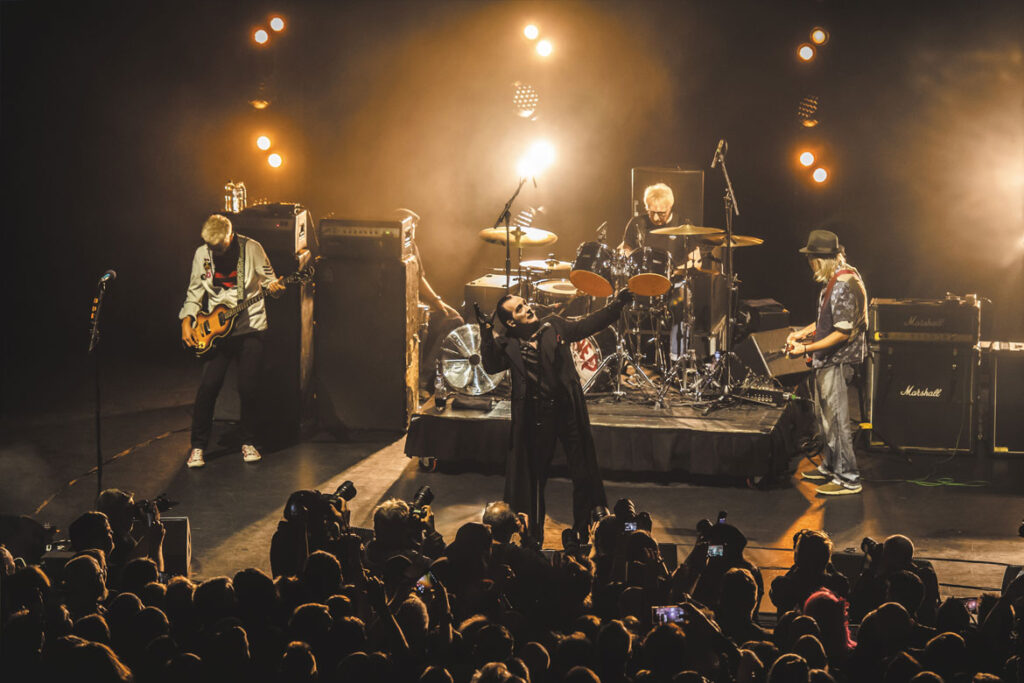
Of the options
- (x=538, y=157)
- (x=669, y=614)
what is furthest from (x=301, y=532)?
(x=538, y=157)

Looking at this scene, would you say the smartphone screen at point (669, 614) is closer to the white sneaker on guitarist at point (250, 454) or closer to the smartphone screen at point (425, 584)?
the smartphone screen at point (425, 584)

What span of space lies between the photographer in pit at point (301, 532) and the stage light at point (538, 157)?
7.74m

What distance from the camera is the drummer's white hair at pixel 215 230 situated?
8.30m

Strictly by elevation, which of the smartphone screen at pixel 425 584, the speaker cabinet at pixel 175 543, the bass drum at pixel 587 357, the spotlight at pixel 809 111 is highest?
the spotlight at pixel 809 111

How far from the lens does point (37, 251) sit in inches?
496

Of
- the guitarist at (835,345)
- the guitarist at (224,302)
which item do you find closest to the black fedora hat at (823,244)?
the guitarist at (835,345)

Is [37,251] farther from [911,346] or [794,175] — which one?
[911,346]

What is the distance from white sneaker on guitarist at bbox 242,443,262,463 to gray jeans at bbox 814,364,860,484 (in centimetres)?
427

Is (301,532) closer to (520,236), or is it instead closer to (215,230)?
(215,230)

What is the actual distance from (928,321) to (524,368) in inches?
157

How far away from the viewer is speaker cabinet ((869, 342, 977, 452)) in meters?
8.62

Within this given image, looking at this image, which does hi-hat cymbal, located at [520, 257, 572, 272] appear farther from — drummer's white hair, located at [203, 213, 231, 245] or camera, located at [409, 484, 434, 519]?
camera, located at [409, 484, 434, 519]

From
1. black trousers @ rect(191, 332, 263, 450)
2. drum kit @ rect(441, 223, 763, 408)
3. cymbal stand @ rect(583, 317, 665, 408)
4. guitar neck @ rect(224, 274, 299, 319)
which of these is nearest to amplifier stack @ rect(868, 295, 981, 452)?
drum kit @ rect(441, 223, 763, 408)

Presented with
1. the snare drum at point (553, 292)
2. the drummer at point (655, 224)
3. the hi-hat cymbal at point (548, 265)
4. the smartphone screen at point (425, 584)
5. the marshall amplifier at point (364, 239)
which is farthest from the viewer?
the drummer at point (655, 224)
